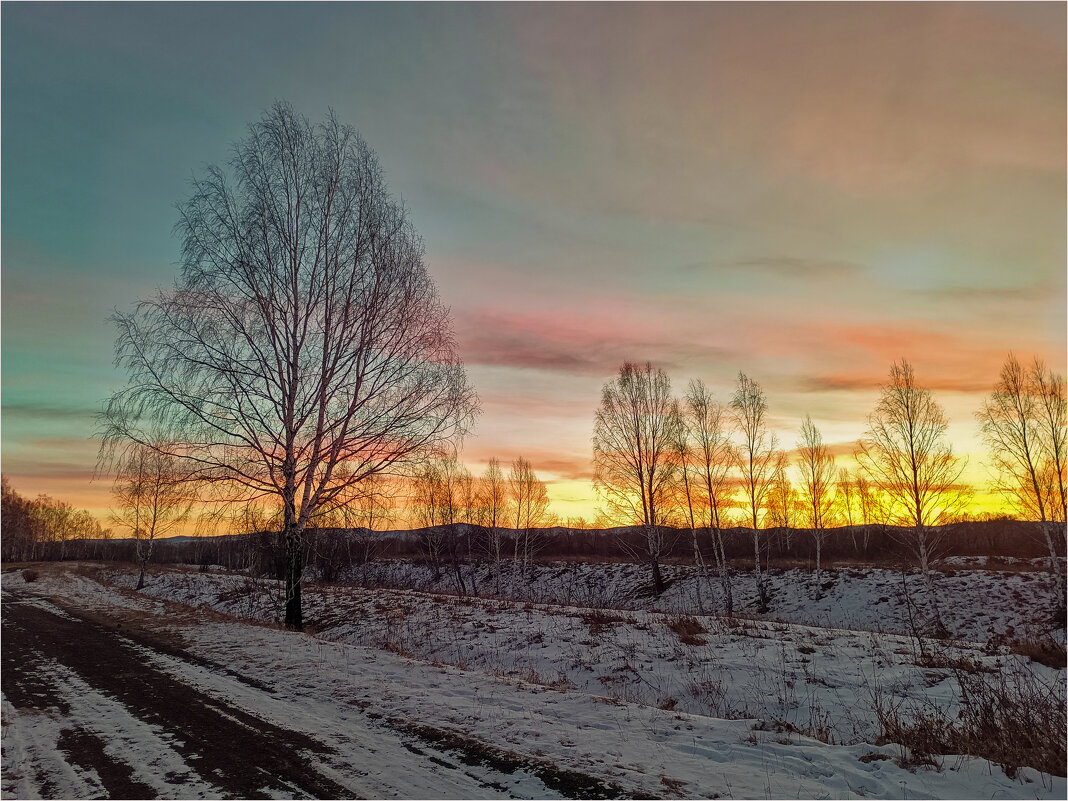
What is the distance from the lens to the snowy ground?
5.25m

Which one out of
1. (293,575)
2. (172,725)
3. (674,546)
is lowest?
(674,546)

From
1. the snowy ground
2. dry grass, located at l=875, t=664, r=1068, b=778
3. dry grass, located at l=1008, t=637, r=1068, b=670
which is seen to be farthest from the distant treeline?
dry grass, located at l=875, t=664, r=1068, b=778

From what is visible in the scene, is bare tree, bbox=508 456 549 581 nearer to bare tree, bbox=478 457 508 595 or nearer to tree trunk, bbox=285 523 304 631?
bare tree, bbox=478 457 508 595

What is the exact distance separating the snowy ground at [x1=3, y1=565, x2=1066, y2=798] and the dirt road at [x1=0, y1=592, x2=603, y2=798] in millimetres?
151

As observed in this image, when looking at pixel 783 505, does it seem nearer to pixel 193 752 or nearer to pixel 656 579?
pixel 656 579

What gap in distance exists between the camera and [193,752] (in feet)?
18.0

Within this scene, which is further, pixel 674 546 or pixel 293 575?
pixel 674 546

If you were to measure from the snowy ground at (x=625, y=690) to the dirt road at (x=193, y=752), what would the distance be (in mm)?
151

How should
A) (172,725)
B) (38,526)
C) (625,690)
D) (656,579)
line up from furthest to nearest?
(38,526) → (656,579) → (625,690) → (172,725)

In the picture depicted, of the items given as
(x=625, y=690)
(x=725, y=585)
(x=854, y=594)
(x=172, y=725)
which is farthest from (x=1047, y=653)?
(x=854, y=594)

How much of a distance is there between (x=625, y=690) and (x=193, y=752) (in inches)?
275

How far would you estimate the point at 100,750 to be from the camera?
18.4 ft

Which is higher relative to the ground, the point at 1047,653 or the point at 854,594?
the point at 1047,653

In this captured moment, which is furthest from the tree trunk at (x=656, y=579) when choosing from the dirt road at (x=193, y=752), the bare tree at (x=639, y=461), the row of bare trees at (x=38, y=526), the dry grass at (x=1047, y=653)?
the row of bare trees at (x=38, y=526)
